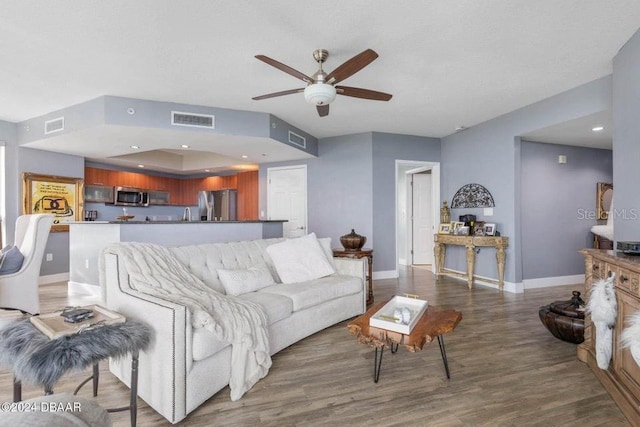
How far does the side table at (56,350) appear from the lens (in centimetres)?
129

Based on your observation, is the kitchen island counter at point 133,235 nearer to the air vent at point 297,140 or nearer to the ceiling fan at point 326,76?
the air vent at point 297,140

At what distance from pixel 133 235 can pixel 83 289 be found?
1.54 meters

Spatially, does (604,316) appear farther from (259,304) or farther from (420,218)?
(420,218)

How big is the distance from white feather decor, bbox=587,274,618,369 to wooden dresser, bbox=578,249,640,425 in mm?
24

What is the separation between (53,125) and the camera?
14.5 feet

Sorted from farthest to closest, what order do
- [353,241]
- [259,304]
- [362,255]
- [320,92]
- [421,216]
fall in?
[421,216] → [353,241] → [362,255] → [320,92] → [259,304]

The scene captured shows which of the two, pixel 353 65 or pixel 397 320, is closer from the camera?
pixel 397 320

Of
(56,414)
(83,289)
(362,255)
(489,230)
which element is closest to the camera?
(56,414)

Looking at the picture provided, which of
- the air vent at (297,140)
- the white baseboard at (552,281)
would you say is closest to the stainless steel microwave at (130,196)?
the air vent at (297,140)

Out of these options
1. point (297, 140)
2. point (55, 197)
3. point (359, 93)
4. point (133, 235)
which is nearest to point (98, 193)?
point (55, 197)

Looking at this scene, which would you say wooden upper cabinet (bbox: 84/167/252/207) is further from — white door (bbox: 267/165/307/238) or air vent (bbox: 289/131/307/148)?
air vent (bbox: 289/131/307/148)

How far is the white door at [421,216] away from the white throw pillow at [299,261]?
4.42 m

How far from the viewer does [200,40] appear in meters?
2.66

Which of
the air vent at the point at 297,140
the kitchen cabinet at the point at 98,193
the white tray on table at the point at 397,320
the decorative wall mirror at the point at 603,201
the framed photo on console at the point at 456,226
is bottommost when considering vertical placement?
the white tray on table at the point at 397,320
